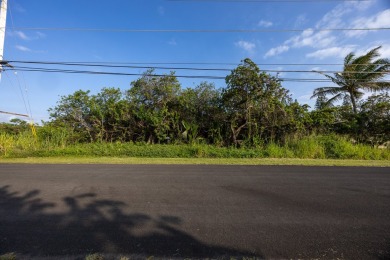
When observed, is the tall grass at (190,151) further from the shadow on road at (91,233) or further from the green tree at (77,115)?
the shadow on road at (91,233)

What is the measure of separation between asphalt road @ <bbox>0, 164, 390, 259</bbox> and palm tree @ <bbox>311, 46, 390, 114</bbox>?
749 inches

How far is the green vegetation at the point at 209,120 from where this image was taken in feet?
58.1

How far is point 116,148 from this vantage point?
16734 millimetres

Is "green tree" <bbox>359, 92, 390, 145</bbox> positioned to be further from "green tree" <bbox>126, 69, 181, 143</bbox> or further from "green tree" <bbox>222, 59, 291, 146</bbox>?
"green tree" <bbox>126, 69, 181, 143</bbox>

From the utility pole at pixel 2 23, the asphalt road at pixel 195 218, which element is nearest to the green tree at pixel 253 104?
the asphalt road at pixel 195 218

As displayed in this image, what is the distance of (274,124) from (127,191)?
46.2ft

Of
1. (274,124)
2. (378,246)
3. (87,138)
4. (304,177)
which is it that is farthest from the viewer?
(87,138)

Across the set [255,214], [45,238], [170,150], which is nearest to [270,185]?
[255,214]

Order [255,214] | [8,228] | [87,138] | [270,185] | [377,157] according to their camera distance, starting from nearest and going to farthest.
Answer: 1. [8,228]
2. [255,214]
3. [270,185]
4. [377,157]
5. [87,138]

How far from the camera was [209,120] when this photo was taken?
64.9 ft

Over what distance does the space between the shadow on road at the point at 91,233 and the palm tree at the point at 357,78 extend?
22.5 m

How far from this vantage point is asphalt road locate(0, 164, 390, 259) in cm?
339

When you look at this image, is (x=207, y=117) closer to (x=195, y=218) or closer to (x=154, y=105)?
(x=154, y=105)

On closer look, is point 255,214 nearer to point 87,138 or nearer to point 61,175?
point 61,175
